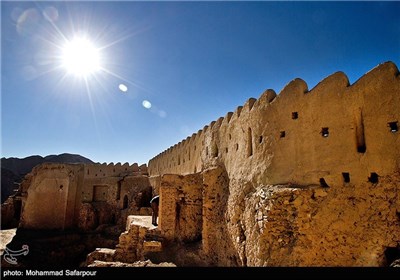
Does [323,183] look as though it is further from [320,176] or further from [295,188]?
[295,188]

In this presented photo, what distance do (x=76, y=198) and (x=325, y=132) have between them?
89.7 feet

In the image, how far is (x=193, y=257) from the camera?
13.2 meters

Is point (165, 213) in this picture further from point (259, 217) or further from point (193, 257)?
point (259, 217)

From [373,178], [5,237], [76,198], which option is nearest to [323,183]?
[373,178]

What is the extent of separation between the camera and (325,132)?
8625mm

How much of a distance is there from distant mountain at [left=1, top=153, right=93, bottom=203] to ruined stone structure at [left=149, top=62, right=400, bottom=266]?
44.1 meters

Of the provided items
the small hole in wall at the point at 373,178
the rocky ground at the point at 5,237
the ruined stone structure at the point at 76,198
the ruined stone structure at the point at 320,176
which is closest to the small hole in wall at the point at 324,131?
the ruined stone structure at the point at 320,176

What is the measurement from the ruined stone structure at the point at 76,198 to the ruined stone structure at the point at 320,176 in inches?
654

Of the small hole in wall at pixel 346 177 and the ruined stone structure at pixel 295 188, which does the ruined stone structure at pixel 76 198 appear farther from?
the small hole in wall at pixel 346 177

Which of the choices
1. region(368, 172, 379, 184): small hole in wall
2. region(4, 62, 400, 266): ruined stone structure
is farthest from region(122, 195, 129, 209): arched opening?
region(368, 172, 379, 184): small hole in wall

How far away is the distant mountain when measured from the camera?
45.4m

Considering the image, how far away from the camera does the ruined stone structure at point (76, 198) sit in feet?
85.6

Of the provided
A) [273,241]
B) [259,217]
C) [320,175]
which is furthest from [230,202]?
[320,175]

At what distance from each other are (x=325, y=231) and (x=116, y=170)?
32.0 m
